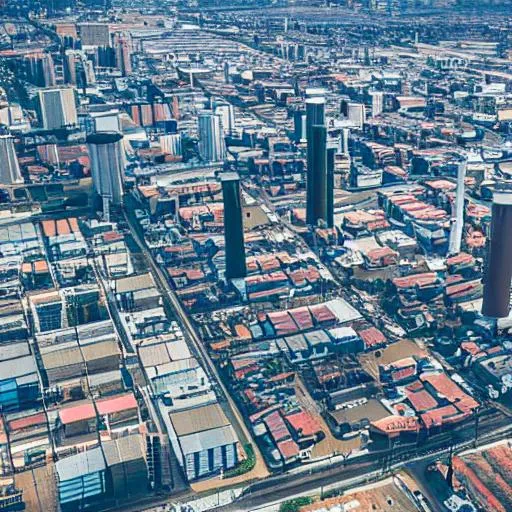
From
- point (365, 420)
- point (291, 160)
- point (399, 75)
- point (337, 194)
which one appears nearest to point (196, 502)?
point (365, 420)

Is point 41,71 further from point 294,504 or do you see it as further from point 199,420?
point 294,504

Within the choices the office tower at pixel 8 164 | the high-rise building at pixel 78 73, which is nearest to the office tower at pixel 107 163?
the office tower at pixel 8 164

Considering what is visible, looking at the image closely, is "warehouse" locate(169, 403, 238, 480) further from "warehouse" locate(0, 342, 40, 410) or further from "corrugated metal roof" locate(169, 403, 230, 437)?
"warehouse" locate(0, 342, 40, 410)

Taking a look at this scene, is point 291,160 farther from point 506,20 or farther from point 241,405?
point 506,20

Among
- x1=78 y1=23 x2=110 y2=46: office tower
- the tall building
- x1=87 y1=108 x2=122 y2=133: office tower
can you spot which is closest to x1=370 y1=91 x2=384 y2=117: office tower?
x1=87 y1=108 x2=122 y2=133: office tower

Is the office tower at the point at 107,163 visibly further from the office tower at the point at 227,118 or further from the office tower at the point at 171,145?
the office tower at the point at 227,118

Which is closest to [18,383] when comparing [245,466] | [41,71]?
[245,466]
